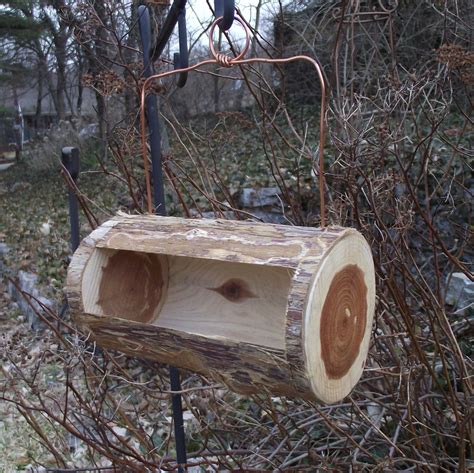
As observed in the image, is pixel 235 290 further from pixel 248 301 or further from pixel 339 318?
pixel 339 318

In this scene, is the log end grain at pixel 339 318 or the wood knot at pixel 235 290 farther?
the wood knot at pixel 235 290

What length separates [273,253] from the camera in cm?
137

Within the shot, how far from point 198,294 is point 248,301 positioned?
0.19m

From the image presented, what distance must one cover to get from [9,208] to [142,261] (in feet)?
28.2

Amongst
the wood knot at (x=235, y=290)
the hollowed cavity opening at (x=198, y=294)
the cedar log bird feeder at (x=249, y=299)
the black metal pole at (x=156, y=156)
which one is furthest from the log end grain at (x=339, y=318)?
the black metal pole at (x=156, y=156)

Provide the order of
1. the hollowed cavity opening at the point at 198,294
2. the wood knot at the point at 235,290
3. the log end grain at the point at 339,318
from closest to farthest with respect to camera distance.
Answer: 1. the log end grain at the point at 339,318
2. the hollowed cavity opening at the point at 198,294
3. the wood knot at the point at 235,290

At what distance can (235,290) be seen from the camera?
2.00 meters

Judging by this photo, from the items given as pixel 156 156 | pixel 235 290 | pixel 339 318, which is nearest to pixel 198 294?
pixel 235 290

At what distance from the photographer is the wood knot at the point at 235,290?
1.98 meters

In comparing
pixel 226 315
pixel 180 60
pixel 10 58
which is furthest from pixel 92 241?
pixel 10 58

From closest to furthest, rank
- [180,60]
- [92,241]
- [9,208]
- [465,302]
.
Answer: [92,241], [180,60], [465,302], [9,208]

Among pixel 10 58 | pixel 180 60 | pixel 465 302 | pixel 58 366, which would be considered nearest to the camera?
pixel 180 60

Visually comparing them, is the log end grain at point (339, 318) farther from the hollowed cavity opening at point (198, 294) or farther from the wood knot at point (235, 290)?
the wood knot at point (235, 290)

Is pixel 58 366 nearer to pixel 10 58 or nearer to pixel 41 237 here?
pixel 41 237
